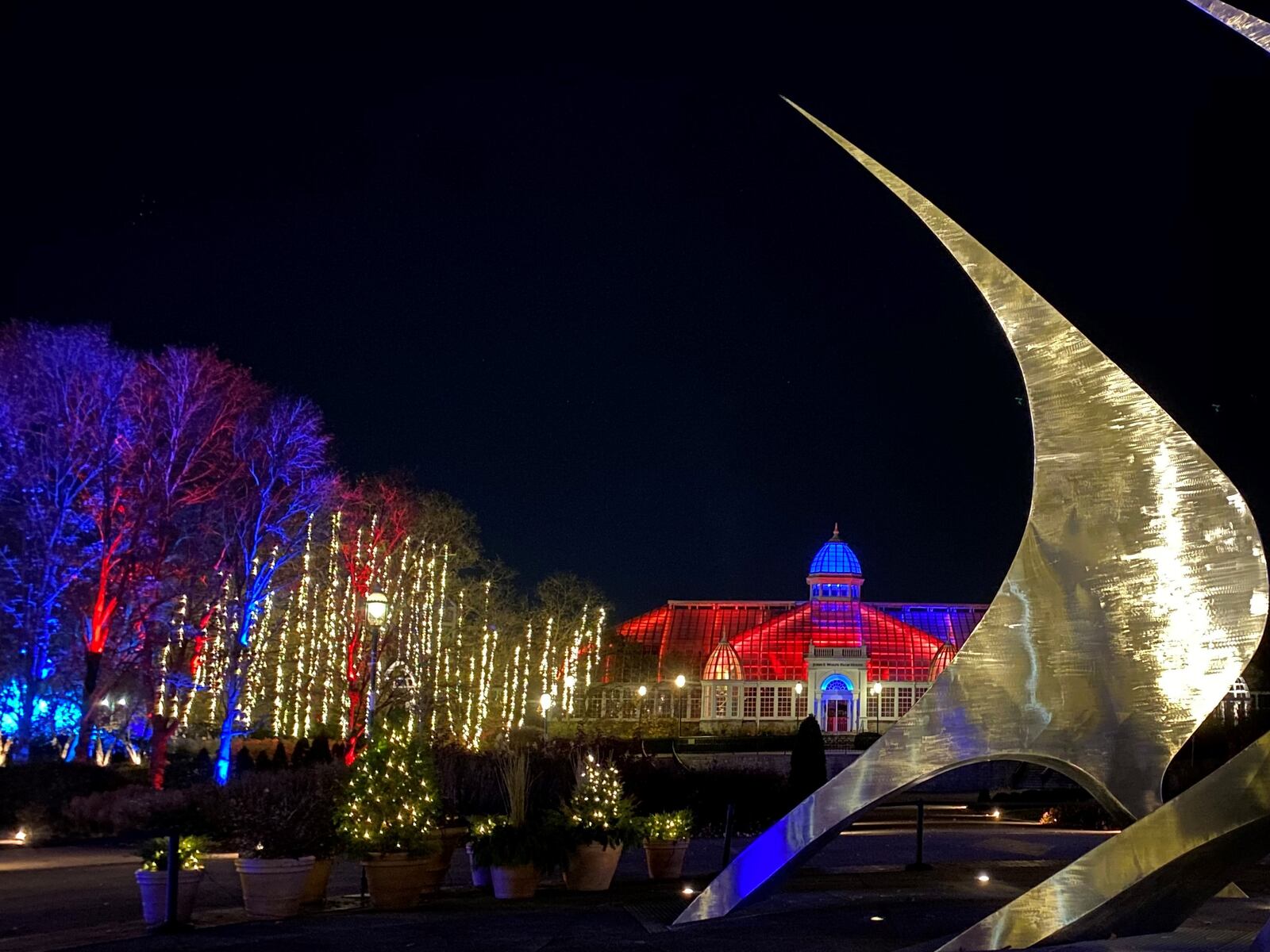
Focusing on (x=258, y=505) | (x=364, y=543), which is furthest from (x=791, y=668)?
(x=258, y=505)

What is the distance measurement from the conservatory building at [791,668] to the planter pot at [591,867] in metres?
46.7

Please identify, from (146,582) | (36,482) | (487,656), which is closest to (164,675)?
(146,582)

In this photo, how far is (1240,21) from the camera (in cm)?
943

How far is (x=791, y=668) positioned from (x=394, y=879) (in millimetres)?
55175

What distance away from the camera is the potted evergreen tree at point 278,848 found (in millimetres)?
14109

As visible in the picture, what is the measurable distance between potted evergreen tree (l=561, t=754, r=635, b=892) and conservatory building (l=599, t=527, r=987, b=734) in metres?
46.5

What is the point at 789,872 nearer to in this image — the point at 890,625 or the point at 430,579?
the point at 430,579

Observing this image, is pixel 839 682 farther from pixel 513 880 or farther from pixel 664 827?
pixel 513 880

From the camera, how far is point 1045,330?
11.6 metres

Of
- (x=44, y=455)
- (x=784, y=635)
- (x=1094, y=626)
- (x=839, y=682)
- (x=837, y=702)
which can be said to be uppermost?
(x=44, y=455)

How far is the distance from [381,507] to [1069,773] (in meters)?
35.8

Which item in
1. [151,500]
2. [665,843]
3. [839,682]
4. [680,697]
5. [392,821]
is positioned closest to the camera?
[392,821]

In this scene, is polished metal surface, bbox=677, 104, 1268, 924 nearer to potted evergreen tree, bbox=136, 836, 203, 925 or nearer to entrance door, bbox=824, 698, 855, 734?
potted evergreen tree, bbox=136, 836, 203, 925

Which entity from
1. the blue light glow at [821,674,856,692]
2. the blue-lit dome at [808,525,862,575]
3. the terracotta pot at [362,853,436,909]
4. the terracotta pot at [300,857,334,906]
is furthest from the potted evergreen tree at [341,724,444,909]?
the blue-lit dome at [808,525,862,575]
